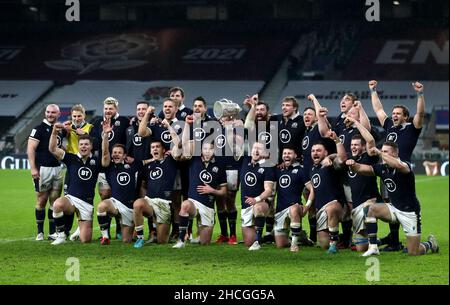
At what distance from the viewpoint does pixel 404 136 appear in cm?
973

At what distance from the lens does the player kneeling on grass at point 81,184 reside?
400 inches

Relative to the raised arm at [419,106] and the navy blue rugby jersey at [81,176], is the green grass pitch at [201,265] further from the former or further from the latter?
the raised arm at [419,106]

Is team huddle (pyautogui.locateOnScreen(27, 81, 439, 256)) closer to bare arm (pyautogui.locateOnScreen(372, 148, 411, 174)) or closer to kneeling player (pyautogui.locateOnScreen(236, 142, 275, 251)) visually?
kneeling player (pyautogui.locateOnScreen(236, 142, 275, 251))

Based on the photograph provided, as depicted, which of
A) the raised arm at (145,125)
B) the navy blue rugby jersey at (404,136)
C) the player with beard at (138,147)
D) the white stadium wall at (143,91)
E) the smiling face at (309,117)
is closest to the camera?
the navy blue rugby jersey at (404,136)

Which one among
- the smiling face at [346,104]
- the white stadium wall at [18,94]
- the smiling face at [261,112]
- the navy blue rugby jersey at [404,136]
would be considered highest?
the smiling face at [346,104]

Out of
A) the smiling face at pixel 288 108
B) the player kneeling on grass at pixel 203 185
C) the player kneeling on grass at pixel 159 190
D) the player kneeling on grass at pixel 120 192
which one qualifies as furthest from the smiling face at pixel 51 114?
the smiling face at pixel 288 108

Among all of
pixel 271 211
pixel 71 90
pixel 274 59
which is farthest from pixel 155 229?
pixel 274 59

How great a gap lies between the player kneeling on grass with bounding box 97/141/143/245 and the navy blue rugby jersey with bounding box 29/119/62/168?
30.2 inches

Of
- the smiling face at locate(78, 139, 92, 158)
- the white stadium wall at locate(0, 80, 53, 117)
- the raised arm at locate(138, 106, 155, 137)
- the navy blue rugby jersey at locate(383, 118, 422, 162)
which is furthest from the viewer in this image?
the white stadium wall at locate(0, 80, 53, 117)

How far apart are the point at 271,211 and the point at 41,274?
3014 mm

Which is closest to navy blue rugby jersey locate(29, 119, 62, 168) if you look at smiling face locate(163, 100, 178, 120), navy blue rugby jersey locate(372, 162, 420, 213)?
smiling face locate(163, 100, 178, 120)

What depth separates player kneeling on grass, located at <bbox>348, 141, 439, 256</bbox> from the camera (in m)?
9.12

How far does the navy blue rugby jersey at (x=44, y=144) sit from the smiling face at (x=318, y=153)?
3.09 meters

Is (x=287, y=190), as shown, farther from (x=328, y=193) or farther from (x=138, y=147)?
(x=138, y=147)
